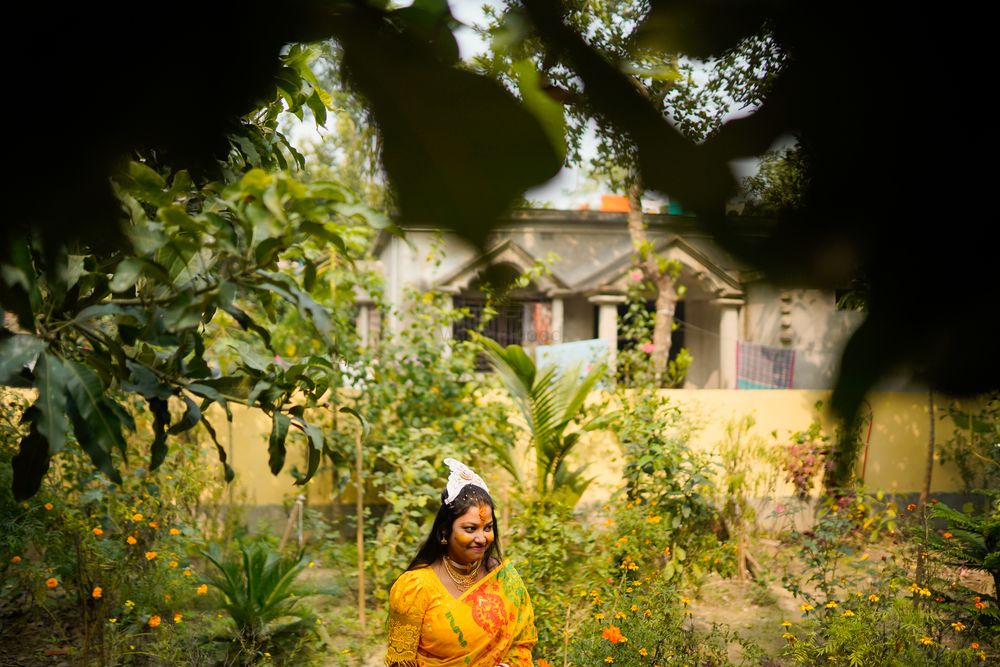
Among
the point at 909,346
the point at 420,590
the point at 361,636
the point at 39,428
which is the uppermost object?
the point at 909,346

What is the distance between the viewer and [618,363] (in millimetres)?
4891

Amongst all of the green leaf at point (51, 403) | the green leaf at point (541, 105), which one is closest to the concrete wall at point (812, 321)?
the green leaf at point (541, 105)

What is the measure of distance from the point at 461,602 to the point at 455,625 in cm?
7

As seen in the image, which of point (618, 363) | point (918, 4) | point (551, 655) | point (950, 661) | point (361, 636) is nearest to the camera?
point (918, 4)

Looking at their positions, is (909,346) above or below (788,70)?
below

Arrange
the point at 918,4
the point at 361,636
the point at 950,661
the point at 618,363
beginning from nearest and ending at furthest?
the point at 918,4 → the point at 950,661 → the point at 361,636 → the point at 618,363

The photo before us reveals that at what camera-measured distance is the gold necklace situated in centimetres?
263

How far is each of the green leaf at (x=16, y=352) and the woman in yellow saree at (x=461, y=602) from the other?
1.65 m

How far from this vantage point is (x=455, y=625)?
2518 millimetres

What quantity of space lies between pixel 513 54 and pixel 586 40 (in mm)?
38

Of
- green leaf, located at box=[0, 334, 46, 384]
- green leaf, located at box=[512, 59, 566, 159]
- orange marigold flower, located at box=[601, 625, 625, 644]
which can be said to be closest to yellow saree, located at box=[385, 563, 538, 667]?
orange marigold flower, located at box=[601, 625, 625, 644]

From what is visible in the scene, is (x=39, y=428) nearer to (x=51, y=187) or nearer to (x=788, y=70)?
(x=51, y=187)

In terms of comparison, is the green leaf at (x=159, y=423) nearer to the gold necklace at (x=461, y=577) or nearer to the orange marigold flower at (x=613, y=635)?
the gold necklace at (x=461, y=577)

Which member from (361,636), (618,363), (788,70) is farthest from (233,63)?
(618,363)
